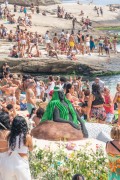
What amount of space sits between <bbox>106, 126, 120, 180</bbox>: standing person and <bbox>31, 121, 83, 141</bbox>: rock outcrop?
3.16 meters

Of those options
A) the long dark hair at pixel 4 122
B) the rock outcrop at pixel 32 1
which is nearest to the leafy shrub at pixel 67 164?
the long dark hair at pixel 4 122

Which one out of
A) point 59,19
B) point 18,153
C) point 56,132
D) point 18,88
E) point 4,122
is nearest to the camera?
point 18,153

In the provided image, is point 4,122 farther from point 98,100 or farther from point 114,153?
point 98,100

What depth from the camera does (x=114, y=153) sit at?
652cm

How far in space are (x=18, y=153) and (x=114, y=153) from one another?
123cm

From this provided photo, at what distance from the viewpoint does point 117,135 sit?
643 centimetres

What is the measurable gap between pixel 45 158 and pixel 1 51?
2159 centimetres

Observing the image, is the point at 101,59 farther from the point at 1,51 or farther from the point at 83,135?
the point at 83,135

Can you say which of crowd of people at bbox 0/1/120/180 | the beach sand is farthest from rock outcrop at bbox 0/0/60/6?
crowd of people at bbox 0/1/120/180

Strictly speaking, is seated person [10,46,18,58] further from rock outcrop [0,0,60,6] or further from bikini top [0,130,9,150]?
rock outcrop [0,0,60,6]

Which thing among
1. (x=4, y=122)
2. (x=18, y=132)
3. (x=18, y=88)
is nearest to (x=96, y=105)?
(x=18, y=88)

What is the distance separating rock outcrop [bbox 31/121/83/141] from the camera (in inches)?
386

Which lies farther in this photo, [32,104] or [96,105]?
[32,104]

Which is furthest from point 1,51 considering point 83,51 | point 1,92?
point 1,92
